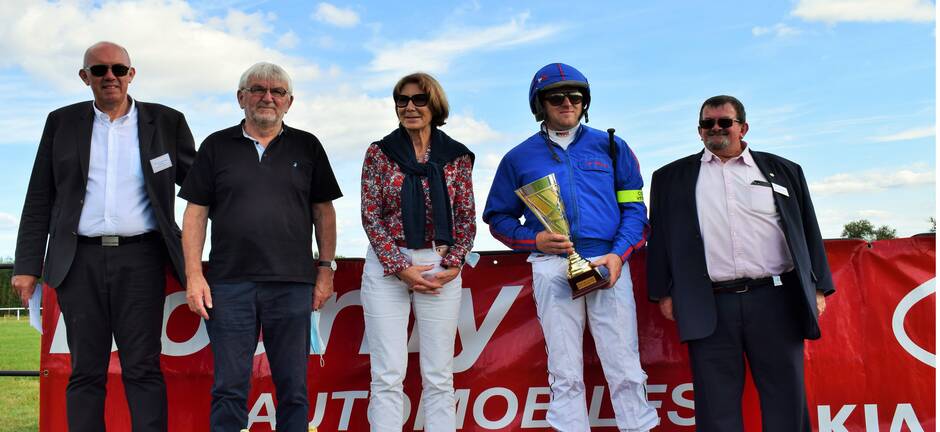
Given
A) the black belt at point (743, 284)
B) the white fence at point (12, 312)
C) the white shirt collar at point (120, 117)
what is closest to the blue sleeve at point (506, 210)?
the black belt at point (743, 284)

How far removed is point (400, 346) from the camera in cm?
383

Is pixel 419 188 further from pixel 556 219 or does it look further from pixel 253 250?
pixel 253 250

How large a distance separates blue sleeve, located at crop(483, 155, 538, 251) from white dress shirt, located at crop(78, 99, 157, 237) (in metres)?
1.75

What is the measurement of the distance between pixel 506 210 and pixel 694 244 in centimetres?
98

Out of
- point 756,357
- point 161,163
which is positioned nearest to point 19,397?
point 161,163

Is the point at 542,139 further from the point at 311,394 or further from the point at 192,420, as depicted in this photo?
the point at 192,420

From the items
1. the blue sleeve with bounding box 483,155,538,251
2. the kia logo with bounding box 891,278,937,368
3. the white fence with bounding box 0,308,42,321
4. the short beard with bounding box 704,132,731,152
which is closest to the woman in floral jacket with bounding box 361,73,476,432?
the blue sleeve with bounding box 483,155,538,251

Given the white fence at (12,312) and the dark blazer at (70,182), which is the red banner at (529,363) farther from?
the white fence at (12,312)

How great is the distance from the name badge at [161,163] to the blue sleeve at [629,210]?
2.34m

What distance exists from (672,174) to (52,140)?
3310mm

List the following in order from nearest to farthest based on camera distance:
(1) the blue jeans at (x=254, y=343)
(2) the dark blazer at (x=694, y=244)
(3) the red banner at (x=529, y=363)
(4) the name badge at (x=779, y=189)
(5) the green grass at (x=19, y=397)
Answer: (1) the blue jeans at (x=254, y=343), (2) the dark blazer at (x=694, y=244), (4) the name badge at (x=779, y=189), (3) the red banner at (x=529, y=363), (5) the green grass at (x=19, y=397)

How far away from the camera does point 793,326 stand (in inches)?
152

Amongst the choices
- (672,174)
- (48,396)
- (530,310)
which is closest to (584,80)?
(672,174)

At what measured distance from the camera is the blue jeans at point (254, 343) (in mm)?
3721
